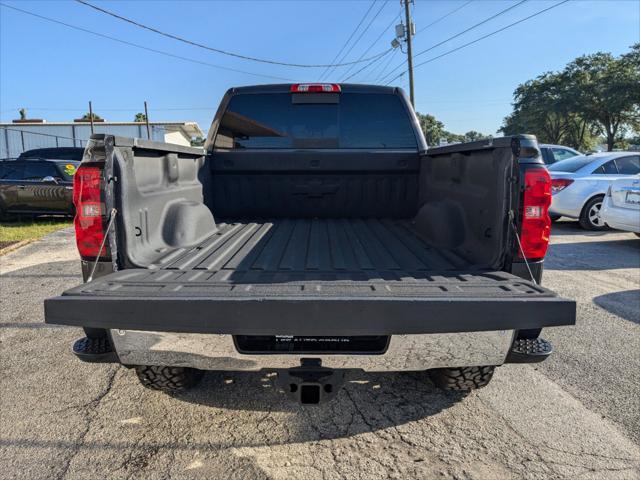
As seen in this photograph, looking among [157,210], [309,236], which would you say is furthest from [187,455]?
[309,236]

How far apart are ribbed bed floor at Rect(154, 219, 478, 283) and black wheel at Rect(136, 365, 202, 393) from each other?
2.20 feet

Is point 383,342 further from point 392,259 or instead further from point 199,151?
point 199,151

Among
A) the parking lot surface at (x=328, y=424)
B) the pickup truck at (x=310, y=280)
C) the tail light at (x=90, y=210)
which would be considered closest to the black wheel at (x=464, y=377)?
the pickup truck at (x=310, y=280)

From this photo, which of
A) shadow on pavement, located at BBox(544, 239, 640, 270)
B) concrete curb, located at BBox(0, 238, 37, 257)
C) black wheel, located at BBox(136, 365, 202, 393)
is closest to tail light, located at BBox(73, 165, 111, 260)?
black wheel, located at BBox(136, 365, 202, 393)

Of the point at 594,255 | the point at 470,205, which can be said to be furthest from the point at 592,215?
the point at 470,205

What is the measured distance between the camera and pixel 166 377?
274 cm

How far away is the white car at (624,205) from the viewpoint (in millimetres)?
7484

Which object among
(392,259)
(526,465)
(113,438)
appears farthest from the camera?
(392,259)

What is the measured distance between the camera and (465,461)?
233cm

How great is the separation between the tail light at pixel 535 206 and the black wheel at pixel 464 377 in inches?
33.1

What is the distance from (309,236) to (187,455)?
174 cm

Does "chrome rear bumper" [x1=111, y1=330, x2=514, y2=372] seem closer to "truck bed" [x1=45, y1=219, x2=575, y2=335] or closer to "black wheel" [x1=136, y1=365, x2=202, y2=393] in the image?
"truck bed" [x1=45, y1=219, x2=575, y2=335]

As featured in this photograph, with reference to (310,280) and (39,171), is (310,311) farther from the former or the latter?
(39,171)

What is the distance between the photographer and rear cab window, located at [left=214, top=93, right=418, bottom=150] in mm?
4133
